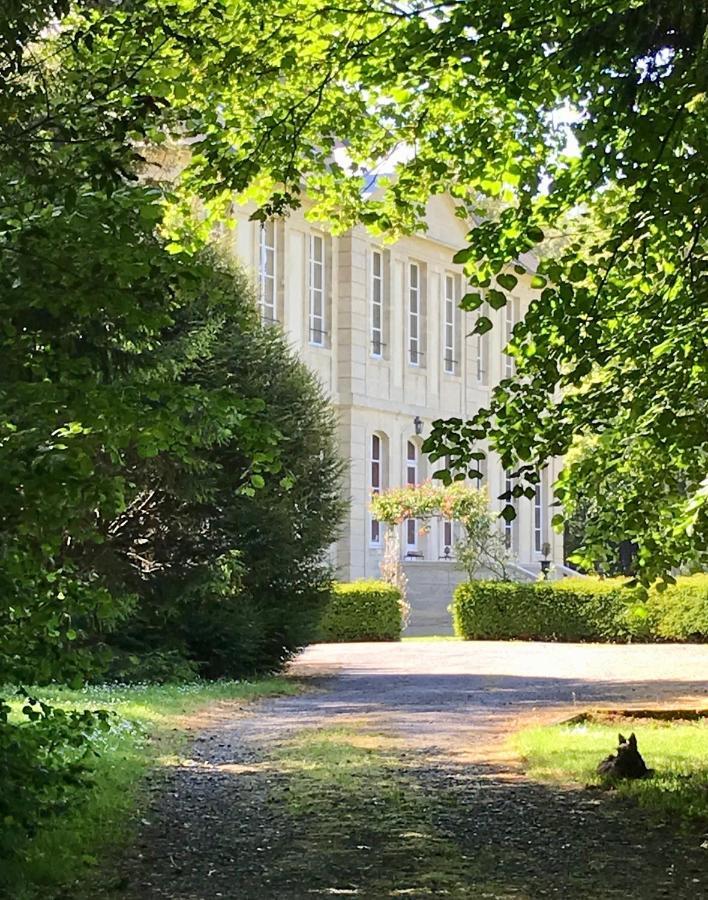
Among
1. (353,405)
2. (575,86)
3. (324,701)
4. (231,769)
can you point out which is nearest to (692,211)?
(575,86)

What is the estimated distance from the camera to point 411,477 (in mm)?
35125

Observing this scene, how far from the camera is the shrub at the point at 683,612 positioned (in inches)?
957

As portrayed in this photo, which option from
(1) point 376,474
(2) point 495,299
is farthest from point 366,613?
(2) point 495,299

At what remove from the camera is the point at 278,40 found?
8180 millimetres

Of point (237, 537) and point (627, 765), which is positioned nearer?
point (627, 765)

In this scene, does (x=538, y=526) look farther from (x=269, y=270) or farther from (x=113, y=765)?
(x=113, y=765)

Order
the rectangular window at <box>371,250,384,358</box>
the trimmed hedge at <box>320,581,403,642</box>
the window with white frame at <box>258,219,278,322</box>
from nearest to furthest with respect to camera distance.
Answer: the trimmed hedge at <box>320,581,403,642</box> < the window with white frame at <box>258,219,278,322</box> < the rectangular window at <box>371,250,384,358</box>

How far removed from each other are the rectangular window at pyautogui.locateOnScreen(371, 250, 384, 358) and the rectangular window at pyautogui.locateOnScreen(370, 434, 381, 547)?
2.25m

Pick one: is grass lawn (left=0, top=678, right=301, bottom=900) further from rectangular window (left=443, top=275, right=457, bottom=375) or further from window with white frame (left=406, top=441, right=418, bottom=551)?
rectangular window (left=443, top=275, right=457, bottom=375)

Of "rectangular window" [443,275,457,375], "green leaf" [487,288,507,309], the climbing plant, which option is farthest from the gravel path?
"rectangular window" [443,275,457,375]

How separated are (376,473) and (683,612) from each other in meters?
11.1

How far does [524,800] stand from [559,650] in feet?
50.0

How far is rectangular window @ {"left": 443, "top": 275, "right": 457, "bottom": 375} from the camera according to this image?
121 ft

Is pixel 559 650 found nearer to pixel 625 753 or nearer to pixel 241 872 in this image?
pixel 625 753
